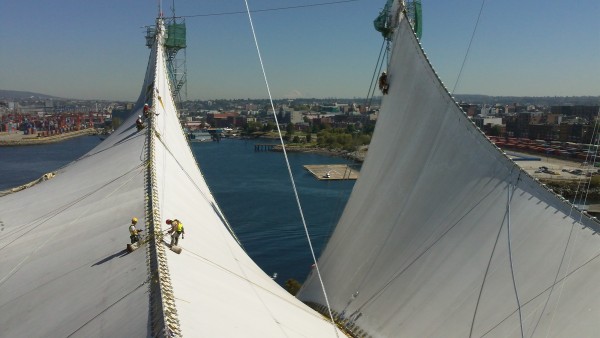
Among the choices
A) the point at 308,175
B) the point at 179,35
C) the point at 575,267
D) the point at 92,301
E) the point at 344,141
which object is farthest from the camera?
the point at 344,141

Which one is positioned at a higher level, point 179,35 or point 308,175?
point 179,35

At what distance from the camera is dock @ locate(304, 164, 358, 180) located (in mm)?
50969

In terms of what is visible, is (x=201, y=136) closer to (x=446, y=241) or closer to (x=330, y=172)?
(x=330, y=172)

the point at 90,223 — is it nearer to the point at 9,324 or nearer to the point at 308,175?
the point at 9,324

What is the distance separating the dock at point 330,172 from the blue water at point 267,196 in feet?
2.88

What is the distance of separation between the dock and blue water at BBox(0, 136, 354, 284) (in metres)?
0.88

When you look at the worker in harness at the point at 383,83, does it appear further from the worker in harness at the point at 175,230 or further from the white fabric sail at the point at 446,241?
the worker in harness at the point at 175,230

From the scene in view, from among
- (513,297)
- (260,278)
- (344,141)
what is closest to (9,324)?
(260,278)

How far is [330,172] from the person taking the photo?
5400 cm

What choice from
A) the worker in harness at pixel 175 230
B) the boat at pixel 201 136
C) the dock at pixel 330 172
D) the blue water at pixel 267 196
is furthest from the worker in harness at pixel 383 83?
the boat at pixel 201 136

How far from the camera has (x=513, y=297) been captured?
22.5 ft

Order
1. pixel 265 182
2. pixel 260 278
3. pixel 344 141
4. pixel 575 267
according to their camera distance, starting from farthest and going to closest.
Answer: pixel 344 141
pixel 265 182
pixel 260 278
pixel 575 267

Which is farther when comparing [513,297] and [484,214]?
[484,214]

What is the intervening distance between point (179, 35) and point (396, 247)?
18.2m
